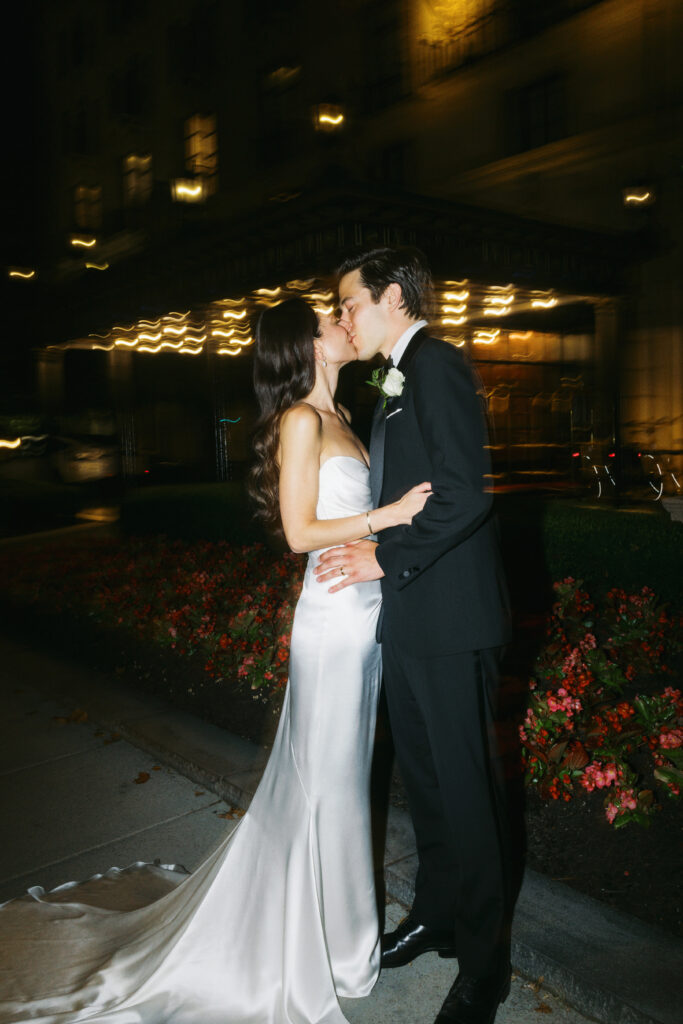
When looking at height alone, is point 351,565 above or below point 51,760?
above

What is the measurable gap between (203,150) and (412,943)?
28.0 m

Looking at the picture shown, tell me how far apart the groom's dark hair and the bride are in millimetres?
336

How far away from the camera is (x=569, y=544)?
681 cm

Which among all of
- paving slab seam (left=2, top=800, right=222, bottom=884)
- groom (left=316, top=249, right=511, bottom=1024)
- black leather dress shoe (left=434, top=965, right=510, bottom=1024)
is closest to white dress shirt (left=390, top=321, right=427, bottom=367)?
groom (left=316, top=249, right=511, bottom=1024)

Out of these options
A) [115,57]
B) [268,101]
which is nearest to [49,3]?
[115,57]

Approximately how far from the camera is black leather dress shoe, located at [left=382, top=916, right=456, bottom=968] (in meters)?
2.92

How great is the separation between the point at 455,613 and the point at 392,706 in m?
0.50

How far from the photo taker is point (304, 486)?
282 cm

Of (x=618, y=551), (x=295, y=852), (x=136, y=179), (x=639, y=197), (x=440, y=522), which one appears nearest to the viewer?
(x=440, y=522)

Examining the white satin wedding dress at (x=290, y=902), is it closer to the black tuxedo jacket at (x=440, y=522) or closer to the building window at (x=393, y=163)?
the black tuxedo jacket at (x=440, y=522)

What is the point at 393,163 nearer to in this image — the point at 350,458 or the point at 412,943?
the point at 350,458

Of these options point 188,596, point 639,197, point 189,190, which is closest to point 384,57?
point 189,190

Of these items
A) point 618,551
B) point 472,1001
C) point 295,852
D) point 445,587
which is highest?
point 445,587

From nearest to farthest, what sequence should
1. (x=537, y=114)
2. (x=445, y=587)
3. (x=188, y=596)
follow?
(x=445, y=587) → (x=188, y=596) → (x=537, y=114)
